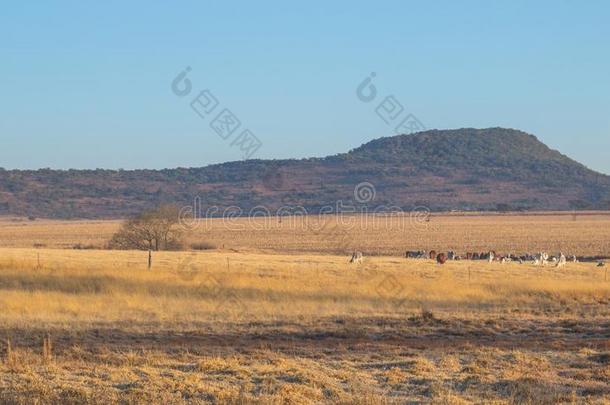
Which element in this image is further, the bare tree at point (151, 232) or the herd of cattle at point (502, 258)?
the bare tree at point (151, 232)

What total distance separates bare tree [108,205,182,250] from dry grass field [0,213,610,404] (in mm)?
15359

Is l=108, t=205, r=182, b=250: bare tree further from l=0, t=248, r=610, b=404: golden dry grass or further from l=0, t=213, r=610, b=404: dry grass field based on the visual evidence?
l=0, t=248, r=610, b=404: golden dry grass

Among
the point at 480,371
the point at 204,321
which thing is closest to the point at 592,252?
the point at 204,321

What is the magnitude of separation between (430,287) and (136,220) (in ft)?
104

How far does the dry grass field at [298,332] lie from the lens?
1317 cm

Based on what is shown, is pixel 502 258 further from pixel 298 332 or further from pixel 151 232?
pixel 298 332

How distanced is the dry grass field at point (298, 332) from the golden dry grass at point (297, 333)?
5cm

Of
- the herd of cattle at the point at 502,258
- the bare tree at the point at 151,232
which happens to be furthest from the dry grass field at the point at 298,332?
the bare tree at the point at 151,232

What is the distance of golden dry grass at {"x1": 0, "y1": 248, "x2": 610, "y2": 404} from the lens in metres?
13.2

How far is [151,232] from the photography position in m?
59.9

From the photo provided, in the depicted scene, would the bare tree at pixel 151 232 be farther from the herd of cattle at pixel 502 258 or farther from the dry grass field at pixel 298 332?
the dry grass field at pixel 298 332

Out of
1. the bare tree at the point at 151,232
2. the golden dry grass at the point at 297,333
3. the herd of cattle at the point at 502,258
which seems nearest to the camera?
the golden dry grass at the point at 297,333

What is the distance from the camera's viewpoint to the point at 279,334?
68.8 feet

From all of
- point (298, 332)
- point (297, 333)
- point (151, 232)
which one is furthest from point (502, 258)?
point (297, 333)
